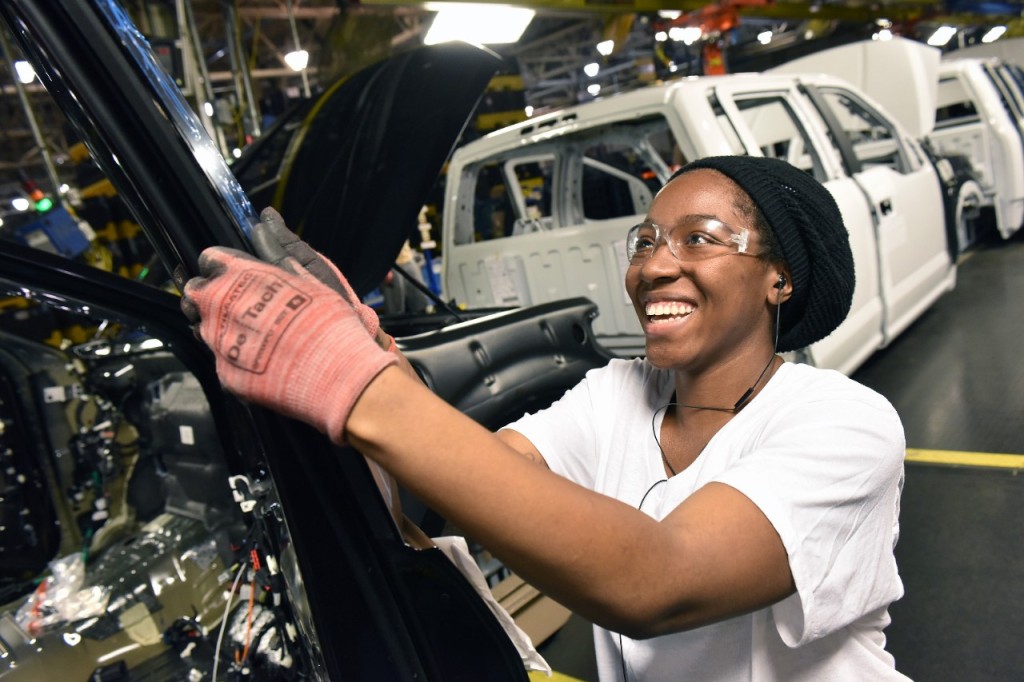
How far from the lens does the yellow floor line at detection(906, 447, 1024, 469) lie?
118 inches

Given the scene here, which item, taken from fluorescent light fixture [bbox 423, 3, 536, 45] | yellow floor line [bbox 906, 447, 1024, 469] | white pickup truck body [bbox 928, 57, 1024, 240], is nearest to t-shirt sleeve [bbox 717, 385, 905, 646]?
yellow floor line [bbox 906, 447, 1024, 469]

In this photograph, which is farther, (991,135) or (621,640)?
(991,135)

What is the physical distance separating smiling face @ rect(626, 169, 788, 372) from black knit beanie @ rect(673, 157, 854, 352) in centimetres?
3

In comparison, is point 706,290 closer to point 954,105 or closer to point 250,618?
point 250,618

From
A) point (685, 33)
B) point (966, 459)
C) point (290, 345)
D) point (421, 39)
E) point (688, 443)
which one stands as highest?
point (421, 39)

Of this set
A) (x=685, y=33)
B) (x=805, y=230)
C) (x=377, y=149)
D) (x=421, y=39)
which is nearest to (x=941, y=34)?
(x=685, y=33)

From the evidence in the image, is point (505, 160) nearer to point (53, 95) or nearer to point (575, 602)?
point (53, 95)

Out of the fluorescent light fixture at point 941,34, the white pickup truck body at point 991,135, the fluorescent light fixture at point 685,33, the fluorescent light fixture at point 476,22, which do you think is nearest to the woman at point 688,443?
the fluorescent light fixture at point 476,22

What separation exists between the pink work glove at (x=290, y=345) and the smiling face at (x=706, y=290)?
682 millimetres

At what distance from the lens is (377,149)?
1907 mm

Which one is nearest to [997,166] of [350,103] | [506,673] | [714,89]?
[714,89]

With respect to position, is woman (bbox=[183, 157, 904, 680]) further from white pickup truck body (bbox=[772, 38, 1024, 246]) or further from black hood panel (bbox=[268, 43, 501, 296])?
white pickup truck body (bbox=[772, 38, 1024, 246])

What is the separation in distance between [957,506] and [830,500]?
7.57 feet

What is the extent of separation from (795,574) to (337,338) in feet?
2.15
